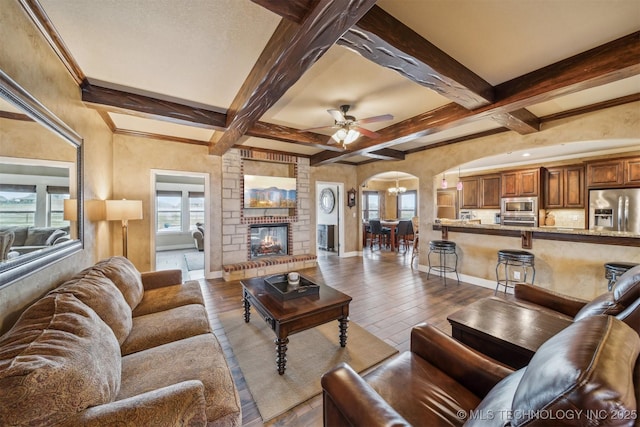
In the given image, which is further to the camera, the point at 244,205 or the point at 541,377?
the point at 244,205

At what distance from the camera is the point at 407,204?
9.41m

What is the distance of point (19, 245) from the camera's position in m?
1.32

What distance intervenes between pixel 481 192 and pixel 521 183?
92cm

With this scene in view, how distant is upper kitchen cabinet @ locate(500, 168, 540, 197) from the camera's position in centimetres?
→ 555

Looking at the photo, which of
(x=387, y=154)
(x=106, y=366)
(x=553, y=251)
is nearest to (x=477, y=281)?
(x=553, y=251)

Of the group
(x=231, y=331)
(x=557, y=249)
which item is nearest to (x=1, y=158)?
(x=231, y=331)

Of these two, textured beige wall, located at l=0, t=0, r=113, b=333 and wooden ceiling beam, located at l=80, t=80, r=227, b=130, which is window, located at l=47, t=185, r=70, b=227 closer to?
textured beige wall, located at l=0, t=0, r=113, b=333

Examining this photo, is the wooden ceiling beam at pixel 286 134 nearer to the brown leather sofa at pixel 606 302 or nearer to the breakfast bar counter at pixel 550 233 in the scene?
the breakfast bar counter at pixel 550 233

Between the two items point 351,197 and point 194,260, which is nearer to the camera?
point 194,260

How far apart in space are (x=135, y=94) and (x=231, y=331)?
2747 millimetres

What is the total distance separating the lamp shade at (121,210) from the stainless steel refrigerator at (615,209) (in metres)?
7.65

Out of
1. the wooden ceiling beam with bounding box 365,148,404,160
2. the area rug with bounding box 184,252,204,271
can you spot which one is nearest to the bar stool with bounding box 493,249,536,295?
the wooden ceiling beam with bounding box 365,148,404,160

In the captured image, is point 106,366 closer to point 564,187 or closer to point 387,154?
point 387,154

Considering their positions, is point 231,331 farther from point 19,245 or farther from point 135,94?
point 135,94
